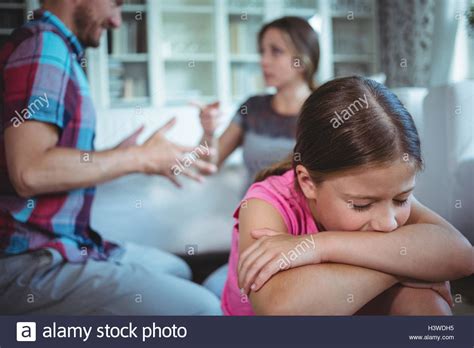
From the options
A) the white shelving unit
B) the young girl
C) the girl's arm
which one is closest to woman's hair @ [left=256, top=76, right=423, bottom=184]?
the young girl

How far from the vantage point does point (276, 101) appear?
1.26 metres

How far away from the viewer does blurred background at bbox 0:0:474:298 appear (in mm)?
1123

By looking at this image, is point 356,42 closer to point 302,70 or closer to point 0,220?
point 302,70

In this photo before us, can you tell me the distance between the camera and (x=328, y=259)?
29.8 inches

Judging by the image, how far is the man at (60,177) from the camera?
3.03 feet

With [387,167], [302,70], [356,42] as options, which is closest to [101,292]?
[387,167]

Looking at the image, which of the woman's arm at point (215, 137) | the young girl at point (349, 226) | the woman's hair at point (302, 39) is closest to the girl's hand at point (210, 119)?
the woman's arm at point (215, 137)

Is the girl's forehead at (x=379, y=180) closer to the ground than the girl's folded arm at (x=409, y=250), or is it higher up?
higher up


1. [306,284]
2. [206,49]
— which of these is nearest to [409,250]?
[306,284]

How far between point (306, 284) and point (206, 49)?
0.81 meters

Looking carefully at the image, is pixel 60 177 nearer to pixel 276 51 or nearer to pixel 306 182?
pixel 306 182

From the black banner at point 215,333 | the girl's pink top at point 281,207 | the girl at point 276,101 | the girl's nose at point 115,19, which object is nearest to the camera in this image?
the girl's pink top at point 281,207

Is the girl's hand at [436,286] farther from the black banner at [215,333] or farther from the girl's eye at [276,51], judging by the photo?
the girl's eye at [276,51]

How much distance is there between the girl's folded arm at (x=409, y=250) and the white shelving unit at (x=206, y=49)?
584mm
